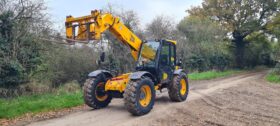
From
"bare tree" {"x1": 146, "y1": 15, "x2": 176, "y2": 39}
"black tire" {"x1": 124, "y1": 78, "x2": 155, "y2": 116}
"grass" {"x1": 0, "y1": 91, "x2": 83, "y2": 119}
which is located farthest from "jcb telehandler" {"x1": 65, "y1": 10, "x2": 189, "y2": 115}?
"bare tree" {"x1": 146, "y1": 15, "x2": 176, "y2": 39}

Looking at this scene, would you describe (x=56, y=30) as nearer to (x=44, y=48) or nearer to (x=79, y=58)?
(x=44, y=48)

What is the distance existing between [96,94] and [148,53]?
225 cm

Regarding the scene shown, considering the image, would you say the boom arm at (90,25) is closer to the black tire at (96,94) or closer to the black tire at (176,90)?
the black tire at (96,94)

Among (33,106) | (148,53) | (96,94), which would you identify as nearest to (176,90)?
(148,53)

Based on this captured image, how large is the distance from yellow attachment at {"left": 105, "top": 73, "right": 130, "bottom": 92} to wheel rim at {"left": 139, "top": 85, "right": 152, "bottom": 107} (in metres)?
0.61

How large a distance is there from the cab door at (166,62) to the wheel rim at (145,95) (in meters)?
1.21

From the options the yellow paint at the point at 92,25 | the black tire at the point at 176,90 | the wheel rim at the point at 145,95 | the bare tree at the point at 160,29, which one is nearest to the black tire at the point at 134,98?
the wheel rim at the point at 145,95

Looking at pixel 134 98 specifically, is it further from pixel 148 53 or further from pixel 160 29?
pixel 160 29

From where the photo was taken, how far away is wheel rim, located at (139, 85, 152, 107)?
25.8 ft

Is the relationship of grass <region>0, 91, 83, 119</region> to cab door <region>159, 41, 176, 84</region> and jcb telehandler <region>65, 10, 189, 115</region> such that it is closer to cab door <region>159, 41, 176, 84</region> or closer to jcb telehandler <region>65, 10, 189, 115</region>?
jcb telehandler <region>65, 10, 189, 115</region>

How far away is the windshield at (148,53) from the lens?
9192mm

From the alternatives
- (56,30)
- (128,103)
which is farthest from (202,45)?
(128,103)

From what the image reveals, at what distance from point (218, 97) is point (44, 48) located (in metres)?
8.30

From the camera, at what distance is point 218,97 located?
1078 cm
